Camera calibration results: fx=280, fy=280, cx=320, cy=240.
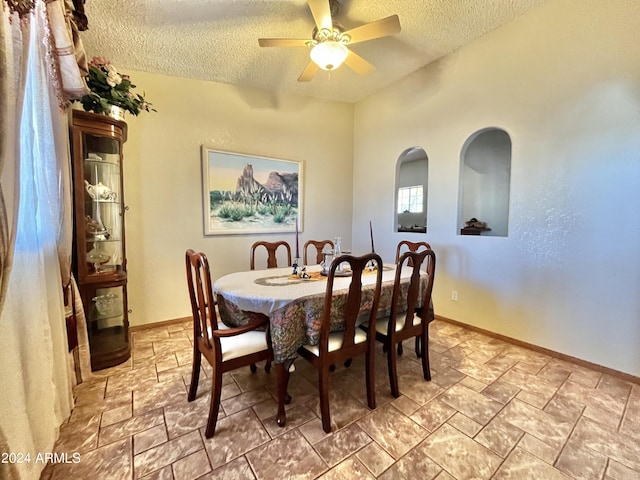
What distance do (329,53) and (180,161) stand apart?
2013 millimetres

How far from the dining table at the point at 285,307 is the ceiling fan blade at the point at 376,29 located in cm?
181

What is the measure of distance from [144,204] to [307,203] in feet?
6.54

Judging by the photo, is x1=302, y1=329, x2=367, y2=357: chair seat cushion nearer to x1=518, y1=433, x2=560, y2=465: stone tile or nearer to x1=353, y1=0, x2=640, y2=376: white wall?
x1=518, y1=433, x2=560, y2=465: stone tile

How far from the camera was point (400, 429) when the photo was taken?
5.26 ft

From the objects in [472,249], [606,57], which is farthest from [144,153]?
[606,57]

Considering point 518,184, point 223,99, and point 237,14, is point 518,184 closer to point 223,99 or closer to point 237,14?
→ point 237,14

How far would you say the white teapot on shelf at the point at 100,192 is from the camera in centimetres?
226

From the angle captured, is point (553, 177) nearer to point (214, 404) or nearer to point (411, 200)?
point (214, 404)

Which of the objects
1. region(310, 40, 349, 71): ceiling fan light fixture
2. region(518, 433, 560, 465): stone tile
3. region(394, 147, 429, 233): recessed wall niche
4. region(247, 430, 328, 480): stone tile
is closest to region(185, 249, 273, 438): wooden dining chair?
region(247, 430, 328, 480): stone tile

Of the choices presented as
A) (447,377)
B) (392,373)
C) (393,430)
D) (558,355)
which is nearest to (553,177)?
(558,355)

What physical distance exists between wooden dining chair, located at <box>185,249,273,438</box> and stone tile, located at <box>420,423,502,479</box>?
101cm

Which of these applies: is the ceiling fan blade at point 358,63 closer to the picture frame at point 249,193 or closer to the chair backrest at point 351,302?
the picture frame at point 249,193

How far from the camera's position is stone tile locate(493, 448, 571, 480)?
1309 mm

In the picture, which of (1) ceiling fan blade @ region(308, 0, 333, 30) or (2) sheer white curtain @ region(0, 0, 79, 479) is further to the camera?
(1) ceiling fan blade @ region(308, 0, 333, 30)
